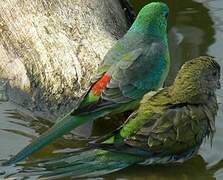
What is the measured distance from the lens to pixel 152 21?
6535 mm

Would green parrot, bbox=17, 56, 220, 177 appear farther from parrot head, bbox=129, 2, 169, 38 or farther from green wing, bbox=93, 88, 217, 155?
parrot head, bbox=129, 2, 169, 38

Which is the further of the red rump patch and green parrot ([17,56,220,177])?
the red rump patch

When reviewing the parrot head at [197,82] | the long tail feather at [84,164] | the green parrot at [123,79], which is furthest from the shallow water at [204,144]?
the parrot head at [197,82]

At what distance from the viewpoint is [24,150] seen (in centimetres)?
557

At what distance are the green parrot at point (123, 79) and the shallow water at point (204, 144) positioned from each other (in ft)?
1.04

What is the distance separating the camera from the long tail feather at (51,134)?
5562 millimetres

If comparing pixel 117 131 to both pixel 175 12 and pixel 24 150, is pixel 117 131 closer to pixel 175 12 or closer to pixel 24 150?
pixel 24 150

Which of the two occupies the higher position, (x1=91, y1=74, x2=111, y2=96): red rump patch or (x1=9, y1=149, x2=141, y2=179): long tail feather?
(x1=91, y1=74, x2=111, y2=96): red rump patch

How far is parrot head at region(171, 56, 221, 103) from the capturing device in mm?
5758

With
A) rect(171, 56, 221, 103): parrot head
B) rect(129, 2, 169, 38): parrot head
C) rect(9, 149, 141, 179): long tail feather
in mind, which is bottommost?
rect(9, 149, 141, 179): long tail feather

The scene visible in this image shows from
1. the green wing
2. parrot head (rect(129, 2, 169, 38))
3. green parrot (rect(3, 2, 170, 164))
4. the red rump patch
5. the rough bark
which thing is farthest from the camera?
parrot head (rect(129, 2, 169, 38))

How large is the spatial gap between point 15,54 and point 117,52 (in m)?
1.10

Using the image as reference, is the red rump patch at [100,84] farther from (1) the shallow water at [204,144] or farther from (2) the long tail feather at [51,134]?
(1) the shallow water at [204,144]

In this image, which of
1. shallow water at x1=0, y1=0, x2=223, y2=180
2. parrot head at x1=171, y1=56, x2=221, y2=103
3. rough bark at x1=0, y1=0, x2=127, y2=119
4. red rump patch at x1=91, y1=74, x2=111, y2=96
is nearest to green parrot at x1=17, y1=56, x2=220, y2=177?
parrot head at x1=171, y1=56, x2=221, y2=103
